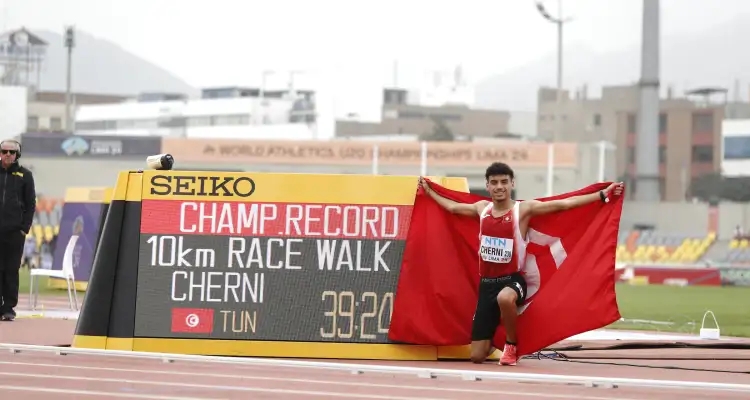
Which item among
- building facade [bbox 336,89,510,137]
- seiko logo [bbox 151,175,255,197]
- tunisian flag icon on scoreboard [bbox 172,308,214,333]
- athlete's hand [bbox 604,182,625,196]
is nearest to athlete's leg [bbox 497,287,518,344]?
athlete's hand [bbox 604,182,625,196]

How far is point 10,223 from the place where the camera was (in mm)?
15797

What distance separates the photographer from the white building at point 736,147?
11325 centimetres

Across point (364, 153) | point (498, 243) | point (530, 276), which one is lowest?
point (530, 276)

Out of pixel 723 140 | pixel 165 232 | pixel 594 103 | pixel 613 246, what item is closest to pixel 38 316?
pixel 165 232

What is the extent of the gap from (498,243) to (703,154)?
374 ft

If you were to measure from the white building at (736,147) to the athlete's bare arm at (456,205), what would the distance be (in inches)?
4098

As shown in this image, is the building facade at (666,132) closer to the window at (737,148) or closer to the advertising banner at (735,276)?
the window at (737,148)

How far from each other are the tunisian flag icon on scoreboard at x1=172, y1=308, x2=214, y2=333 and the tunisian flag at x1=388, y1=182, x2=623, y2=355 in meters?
1.45

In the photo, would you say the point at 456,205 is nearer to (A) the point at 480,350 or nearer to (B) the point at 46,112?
(A) the point at 480,350

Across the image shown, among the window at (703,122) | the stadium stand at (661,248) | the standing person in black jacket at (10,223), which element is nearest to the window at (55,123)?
the window at (703,122)

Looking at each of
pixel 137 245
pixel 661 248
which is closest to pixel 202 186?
pixel 137 245

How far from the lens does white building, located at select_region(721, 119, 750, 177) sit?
113250mm

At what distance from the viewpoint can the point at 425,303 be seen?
11953mm

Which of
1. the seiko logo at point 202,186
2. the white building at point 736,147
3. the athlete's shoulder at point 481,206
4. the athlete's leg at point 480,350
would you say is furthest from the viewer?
the white building at point 736,147
